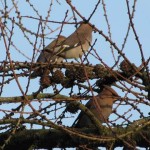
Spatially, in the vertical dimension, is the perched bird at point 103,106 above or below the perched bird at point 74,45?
below

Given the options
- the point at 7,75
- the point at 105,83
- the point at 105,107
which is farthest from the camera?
the point at 105,107

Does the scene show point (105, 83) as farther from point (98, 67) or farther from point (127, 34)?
point (127, 34)

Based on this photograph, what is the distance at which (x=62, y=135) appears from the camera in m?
4.86

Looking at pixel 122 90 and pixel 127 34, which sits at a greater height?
pixel 127 34

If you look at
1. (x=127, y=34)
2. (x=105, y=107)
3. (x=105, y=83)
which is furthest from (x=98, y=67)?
(x=105, y=107)

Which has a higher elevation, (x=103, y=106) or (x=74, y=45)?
(x=74, y=45)

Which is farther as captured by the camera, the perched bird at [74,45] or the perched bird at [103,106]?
the perched bird at [74,45]

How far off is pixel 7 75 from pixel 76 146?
2.62ft

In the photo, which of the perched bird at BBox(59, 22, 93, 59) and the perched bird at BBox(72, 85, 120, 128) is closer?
the perched bird at BBox(72, 85, 120, 128)

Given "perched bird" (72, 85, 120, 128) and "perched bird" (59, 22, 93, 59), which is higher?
"perched bird" (59, 22, 93, 59)

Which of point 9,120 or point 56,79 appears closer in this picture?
point 9,120

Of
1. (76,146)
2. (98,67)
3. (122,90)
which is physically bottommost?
(76,146)

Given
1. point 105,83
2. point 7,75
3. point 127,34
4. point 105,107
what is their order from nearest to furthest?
point 127,34 < point 7,75 < point 105,83 < point 105,107

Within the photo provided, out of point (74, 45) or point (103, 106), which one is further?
point (74, 45)
